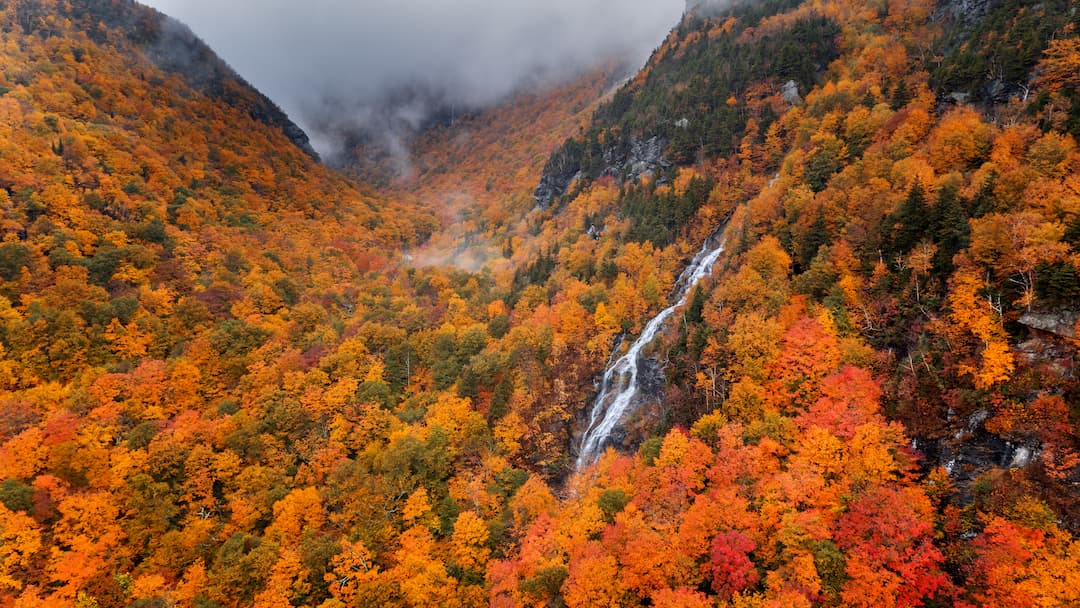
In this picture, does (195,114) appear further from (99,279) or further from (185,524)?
(185,524)

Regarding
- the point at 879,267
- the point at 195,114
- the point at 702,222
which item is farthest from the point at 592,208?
the point at 195,114

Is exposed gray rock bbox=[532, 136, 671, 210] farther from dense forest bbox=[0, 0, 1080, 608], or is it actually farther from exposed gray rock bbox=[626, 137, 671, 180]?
dense forest bbox=[0, 0, 1080, 608]

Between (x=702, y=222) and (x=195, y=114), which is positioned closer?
(x=702, y=222)

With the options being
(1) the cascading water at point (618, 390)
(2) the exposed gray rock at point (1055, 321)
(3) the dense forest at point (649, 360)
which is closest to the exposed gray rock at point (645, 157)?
(3) the dense forest at point (649, 360)

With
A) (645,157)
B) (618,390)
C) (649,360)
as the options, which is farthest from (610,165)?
(618,390)

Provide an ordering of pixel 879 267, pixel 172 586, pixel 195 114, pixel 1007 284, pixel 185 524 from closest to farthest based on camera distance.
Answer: pixel 1007 284
pixel 879 267
pixel 172 586
pixel 185 524
pixel 195 114

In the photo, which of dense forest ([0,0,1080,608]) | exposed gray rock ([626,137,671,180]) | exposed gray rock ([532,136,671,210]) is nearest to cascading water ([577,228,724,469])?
dense forest ([0,0,1080,608])

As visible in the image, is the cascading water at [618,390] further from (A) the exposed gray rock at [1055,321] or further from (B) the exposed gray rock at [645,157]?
(B) the exposed gray rock at [645,157]
